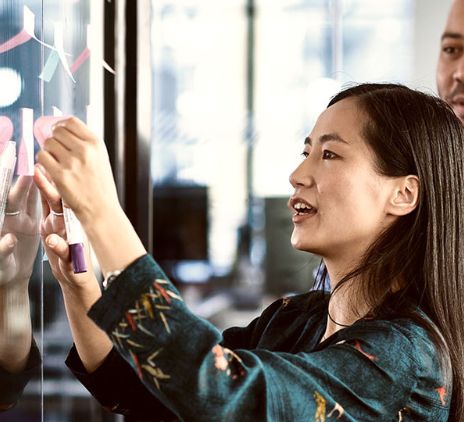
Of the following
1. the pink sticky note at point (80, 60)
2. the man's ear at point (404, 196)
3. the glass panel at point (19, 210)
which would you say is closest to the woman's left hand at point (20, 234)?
the glass panel at point (19, 210)

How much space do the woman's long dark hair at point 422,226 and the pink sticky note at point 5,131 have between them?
1.63ft

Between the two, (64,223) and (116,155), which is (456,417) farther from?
(116,155)

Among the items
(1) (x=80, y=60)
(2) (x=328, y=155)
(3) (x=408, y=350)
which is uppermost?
(1) (x=80, y=60)

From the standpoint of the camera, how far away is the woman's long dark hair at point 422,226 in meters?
1.18

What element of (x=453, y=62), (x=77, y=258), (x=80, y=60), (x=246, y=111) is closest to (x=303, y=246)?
(x=77, y=258)

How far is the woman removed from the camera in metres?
0.88

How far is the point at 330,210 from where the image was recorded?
46.1 inches

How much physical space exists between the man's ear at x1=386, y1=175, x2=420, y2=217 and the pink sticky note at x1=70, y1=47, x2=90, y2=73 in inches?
19.4

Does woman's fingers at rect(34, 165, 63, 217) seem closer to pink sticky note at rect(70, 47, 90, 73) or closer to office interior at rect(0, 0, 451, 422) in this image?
pink sticky note at rect(70, 47, 90, 73)

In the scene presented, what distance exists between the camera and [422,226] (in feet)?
4.03

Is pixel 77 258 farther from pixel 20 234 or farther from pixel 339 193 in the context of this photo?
pixel 339 193

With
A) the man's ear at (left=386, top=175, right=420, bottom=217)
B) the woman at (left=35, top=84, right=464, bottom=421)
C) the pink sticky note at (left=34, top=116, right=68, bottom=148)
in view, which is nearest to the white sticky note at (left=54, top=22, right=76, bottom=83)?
the pink sticky note at (left=34, top=116, right=68, bottom=148)

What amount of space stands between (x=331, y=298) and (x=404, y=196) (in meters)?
0.19

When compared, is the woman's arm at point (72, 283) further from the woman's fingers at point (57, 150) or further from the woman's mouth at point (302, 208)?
the woman's mouth at point (302, 208)
